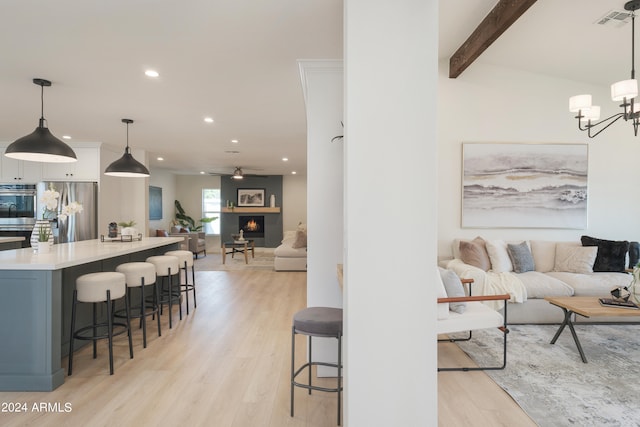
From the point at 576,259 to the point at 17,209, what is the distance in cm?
847

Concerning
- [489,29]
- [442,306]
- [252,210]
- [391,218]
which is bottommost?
[442,306]

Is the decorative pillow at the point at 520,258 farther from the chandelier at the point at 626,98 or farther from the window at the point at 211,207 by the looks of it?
the window at the point at 211,207

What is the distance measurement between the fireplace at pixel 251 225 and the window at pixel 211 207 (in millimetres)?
874

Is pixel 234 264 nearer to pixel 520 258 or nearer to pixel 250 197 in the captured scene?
pixel 250 197

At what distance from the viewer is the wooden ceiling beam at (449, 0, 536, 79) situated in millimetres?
3018

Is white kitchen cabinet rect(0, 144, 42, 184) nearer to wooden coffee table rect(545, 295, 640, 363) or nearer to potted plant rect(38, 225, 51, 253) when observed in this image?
potted plant rect(38, 225, 51, 253)

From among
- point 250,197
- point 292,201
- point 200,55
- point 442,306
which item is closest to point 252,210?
point 250,197

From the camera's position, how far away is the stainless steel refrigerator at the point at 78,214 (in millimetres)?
5840

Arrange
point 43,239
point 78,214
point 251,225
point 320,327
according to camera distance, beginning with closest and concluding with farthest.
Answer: point 320,327, point 43,239, point 78,214, point 251,225

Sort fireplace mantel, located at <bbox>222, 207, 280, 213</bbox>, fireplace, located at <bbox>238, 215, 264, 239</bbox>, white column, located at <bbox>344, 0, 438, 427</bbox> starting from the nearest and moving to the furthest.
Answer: white column, located at <bbox>344, 0, 438, 427</bbox>, fireplace mantel, located at <bbox>222, 207, 280, 213</bbox>, fireplace, located at <bbox>238, 215, 264, 239</bbox>

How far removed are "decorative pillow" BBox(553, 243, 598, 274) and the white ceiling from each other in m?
2.28

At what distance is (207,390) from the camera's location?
2.54 meters

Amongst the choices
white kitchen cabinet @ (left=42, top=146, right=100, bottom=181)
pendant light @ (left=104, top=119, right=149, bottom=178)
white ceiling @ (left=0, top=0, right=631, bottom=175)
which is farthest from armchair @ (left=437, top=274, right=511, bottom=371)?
white kitchen cabinet @ (left=42, top=146, right=100, bottom=181)

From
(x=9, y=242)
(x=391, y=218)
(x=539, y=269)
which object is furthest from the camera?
(x=9, y=242)
